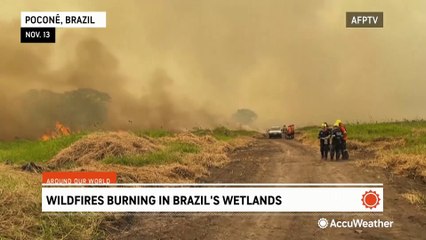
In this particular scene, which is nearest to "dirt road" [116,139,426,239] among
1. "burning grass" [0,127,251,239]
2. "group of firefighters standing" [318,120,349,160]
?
"burning grass" [0,127,251,239]

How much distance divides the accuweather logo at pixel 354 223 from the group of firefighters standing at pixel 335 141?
12.5 metres

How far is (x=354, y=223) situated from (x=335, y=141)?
13.5 meters

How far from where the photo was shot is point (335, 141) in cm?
2078

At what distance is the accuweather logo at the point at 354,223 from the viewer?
25.1ft

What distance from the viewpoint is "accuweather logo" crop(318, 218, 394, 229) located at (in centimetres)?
764

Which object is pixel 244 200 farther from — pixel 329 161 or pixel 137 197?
pixel 329 161

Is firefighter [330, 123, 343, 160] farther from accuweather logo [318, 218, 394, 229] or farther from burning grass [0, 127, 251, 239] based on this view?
accuweather logo [318, 218, 394, 229]

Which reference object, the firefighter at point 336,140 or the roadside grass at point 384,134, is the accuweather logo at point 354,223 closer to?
the firefighter at point 336,140

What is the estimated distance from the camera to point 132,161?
16.6m

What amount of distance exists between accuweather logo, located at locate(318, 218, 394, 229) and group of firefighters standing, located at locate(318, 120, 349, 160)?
12.5m

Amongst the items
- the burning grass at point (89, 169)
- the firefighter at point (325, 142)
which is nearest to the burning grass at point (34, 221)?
the burning grass at point (89, 169)

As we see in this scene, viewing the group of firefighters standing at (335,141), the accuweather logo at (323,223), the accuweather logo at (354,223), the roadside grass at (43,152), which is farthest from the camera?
the roadside grass at (43,152)

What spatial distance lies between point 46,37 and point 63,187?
11.0ft

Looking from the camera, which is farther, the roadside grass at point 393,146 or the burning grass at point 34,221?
the roadside grass at point 393,146
